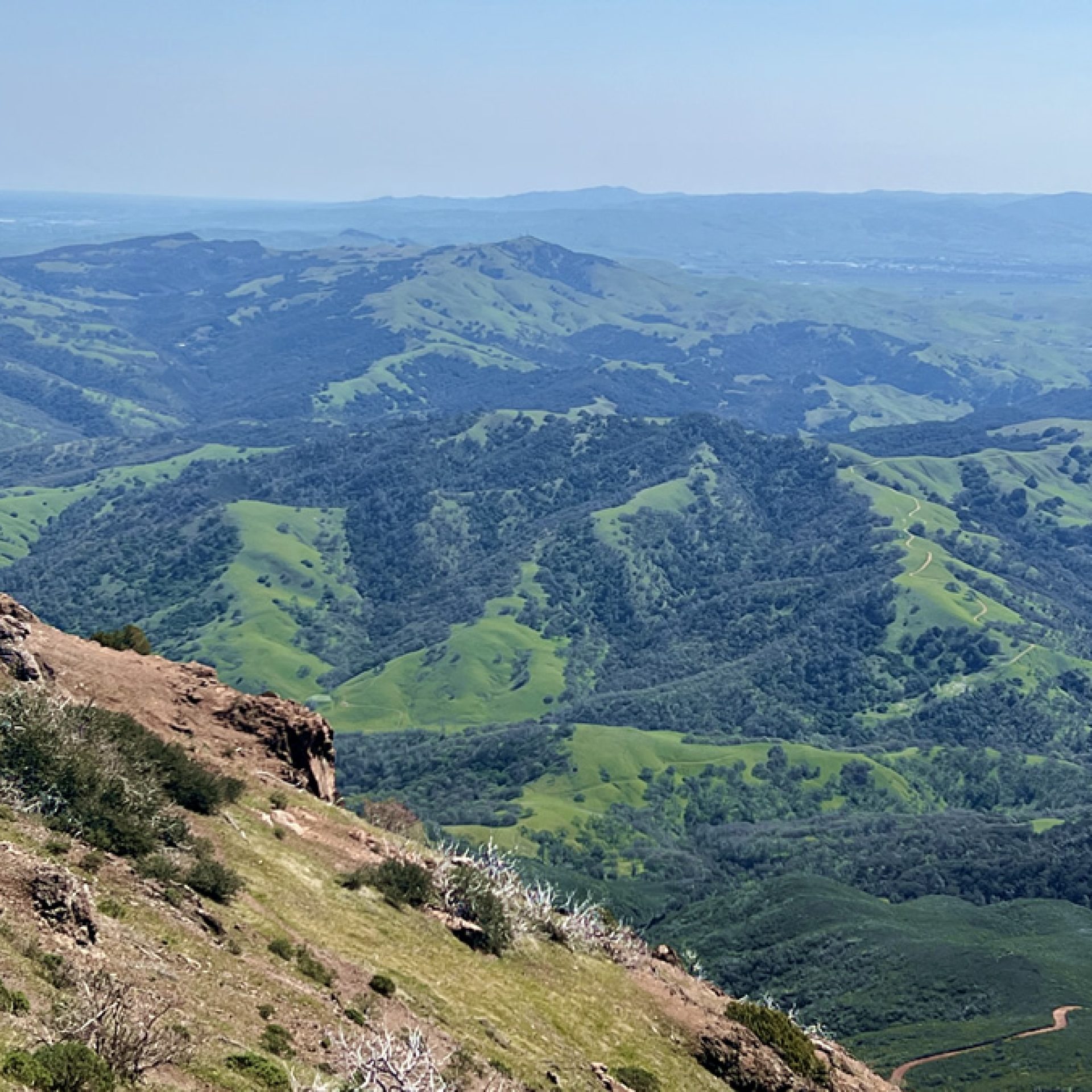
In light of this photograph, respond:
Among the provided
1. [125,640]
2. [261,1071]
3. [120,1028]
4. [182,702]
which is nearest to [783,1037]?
[261,1071]

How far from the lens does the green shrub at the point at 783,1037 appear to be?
44.6m

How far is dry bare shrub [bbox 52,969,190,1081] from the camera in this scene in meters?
23.0

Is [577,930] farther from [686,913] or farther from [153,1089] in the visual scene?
[686,913]

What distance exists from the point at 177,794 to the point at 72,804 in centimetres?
773

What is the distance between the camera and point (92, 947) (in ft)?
93.7

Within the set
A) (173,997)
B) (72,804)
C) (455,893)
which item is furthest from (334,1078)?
(455,893)

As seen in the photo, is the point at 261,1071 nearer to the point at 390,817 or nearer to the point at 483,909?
the point at 483,909

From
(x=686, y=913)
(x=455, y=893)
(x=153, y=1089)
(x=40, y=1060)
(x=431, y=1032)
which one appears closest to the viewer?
(x=40, y=1060)

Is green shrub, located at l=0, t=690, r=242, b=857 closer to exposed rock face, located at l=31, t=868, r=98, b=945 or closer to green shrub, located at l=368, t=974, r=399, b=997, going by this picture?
exposed rock face, located at l=31, t=868, r=98, b=945

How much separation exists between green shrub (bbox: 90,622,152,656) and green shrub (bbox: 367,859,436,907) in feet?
76.3

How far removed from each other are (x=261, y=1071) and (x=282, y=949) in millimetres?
8731

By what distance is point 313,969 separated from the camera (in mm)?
34500

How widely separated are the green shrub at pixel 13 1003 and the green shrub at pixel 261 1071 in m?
4.80

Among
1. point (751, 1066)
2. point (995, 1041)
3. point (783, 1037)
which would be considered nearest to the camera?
point (751, 1066)
